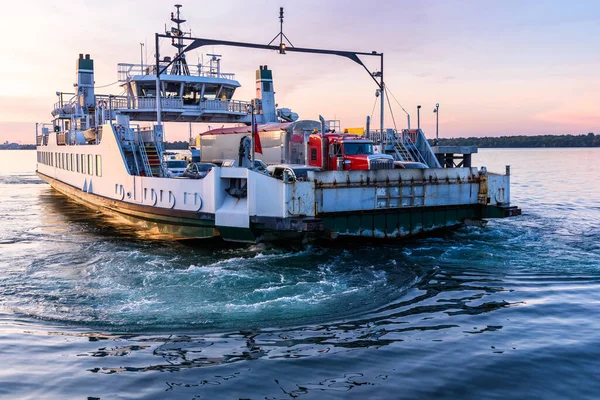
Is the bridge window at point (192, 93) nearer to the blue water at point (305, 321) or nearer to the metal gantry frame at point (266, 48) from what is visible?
the metal gantry frame at point (266, 48)

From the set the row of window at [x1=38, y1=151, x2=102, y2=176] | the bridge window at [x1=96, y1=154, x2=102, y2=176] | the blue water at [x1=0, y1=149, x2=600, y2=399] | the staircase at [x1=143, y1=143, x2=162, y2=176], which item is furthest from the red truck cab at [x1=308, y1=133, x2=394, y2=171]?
the row of window at [x1=38, y1=151, x2=102, y2=176]

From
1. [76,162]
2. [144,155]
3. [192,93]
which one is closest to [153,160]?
[144,155]

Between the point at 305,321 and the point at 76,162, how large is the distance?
955 inches

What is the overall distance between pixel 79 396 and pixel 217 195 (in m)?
9.38

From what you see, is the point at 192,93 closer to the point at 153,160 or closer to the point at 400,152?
the point at 153,160

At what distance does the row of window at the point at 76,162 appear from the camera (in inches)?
1018

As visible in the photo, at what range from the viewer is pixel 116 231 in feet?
73.7


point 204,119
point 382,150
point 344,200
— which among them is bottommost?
point 344,200

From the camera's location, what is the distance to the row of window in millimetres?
25853

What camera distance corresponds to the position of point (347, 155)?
2056cm

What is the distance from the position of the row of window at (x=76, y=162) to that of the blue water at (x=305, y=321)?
7.89m

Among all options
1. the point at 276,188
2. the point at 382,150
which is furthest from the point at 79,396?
the point at 382,150

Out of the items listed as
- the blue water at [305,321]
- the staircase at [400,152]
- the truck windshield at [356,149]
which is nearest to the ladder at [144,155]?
the blue water at [305,321]

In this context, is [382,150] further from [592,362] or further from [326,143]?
[592,362]
